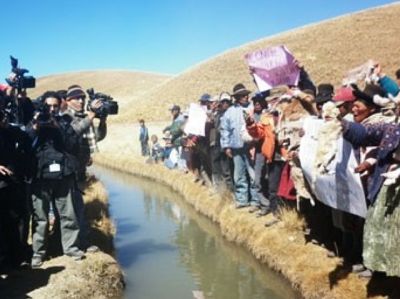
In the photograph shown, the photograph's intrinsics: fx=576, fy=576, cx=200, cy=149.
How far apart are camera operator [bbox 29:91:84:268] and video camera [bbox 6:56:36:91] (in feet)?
1.82

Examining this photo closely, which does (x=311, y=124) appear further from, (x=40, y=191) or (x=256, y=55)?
(x=40, y=191)

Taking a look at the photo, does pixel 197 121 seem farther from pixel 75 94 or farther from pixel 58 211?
pixel 58 211

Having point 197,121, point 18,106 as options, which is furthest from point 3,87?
point 197,121

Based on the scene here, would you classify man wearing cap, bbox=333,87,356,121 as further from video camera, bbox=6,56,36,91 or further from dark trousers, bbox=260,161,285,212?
video camera, bbox=6,56,36,91

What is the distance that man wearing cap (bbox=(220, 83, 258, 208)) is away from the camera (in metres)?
11.2

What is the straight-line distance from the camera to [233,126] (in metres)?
11.3

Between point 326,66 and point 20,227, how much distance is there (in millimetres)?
47975

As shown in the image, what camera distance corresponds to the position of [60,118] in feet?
26.6

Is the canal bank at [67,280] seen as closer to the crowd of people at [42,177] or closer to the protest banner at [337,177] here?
the crowd of people at [42,177]

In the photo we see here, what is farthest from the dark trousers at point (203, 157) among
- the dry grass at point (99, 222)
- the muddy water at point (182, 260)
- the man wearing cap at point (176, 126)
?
the dry grass at point (99, 222)

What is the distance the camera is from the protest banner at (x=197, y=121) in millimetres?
13617

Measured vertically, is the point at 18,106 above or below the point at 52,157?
above

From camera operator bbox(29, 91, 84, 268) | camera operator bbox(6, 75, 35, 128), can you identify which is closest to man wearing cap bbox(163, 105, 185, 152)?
camera operator bbox(6, 75, 35, 128)

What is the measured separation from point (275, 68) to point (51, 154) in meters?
3.67
